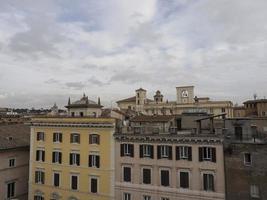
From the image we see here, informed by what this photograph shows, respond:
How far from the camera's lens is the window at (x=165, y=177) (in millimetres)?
31844

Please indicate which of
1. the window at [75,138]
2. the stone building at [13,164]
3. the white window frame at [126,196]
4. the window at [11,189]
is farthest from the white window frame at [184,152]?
the window at [11,189]

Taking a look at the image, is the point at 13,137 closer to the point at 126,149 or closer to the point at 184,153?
the point at 126,149

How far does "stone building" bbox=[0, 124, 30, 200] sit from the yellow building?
246 centimetres

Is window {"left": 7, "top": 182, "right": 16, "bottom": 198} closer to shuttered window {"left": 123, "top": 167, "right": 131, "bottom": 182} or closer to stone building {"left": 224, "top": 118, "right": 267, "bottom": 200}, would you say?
shuttered window {"left": 123, "top": 167, "right": 131, "bottom": 182}

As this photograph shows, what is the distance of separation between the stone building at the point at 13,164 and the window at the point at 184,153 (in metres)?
Answer: 22.2

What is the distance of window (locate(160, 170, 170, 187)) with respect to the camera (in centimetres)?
3184

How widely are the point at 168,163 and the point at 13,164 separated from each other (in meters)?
21.6

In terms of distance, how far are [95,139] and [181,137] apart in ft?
34.8

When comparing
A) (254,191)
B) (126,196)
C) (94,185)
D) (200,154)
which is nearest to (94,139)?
(94,185)


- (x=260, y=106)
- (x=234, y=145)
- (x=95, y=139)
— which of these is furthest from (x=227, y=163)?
(x=260, y=106)

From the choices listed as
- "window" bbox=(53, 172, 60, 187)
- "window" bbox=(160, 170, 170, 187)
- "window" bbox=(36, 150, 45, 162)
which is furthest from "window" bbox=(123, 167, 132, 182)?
"window" bbox=(36, 150, 45, 162)

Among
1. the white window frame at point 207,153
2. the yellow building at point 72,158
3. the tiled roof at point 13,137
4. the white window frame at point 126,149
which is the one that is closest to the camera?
the white window frame at point 207,153

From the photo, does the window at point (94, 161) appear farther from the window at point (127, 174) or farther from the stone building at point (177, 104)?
the stone building at point (177, 104)

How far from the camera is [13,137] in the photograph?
4228 cm
